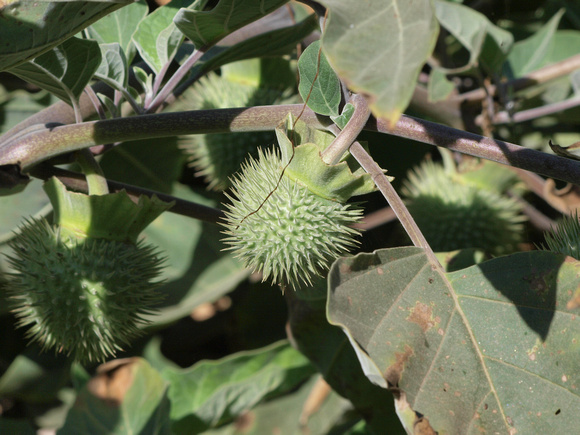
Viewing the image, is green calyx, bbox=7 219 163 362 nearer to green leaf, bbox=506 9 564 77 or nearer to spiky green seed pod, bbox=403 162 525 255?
spiky green seed pod, bbox=403 162 525 255

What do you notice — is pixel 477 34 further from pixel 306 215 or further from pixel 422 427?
pixel 422 427

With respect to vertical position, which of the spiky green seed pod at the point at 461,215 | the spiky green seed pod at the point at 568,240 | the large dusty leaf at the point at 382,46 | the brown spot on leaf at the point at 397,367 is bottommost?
the spiky green seed pod at the point at 461,215

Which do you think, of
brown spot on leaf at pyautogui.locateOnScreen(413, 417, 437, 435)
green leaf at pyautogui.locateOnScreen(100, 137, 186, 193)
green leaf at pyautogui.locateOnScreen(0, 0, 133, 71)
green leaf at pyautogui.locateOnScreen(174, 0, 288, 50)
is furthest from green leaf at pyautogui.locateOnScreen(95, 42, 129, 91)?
green leaf at pyautogui.locateOnScreen(100, 137, 186, 193)

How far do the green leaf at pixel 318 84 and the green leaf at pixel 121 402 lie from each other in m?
0.97

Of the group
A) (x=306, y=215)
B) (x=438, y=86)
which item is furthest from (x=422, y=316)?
(x=438, y=86)

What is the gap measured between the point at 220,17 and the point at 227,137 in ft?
2.01

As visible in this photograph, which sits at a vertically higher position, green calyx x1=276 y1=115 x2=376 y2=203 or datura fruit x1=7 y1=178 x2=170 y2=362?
green calyx x1=276 y1=115 x2=376 y2=203

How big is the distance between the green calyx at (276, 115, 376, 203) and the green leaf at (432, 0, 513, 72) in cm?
85

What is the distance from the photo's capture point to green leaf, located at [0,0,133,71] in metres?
0.76

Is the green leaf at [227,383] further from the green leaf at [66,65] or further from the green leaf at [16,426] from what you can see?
the green leaf at [66,65]

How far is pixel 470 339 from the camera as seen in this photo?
3.08ft

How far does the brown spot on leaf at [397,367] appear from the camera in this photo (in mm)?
896

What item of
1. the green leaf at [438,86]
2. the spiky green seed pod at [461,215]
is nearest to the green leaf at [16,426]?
the spiky green seed pod at [461,215]

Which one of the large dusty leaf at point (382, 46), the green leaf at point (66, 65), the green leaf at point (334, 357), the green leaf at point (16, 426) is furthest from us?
the green leaf at point (16, 426)
